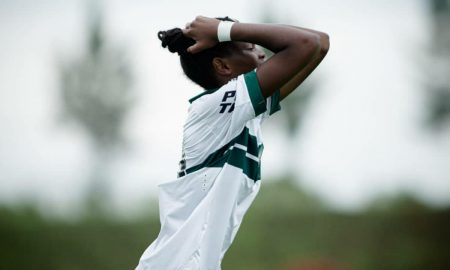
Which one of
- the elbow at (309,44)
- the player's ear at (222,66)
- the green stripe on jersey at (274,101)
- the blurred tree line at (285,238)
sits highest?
the elbow at (309,44)

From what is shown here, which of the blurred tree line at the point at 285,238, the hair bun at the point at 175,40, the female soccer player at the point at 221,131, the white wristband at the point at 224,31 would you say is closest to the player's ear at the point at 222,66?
the female soccer player at the point at 221,131

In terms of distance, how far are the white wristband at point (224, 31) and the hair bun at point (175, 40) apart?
1.06ft

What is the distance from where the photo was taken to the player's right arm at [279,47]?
12.5 feet

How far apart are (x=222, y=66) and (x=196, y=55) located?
183mm

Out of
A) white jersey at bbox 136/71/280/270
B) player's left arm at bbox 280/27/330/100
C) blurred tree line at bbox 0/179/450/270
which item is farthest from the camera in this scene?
blurred tree line at bbox 0/179/450/270

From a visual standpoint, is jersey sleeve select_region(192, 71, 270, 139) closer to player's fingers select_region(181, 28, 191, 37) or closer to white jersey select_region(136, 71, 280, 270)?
white jersey select_region(136, 71, 280, 270)

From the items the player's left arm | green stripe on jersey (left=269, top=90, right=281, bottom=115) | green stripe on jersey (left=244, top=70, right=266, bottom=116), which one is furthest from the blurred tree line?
green stripe on jersey (left=244, top=70, right=266, bottom=116)

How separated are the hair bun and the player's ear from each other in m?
0.16


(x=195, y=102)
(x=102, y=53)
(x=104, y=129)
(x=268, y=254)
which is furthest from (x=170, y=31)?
(x=102, y=53)

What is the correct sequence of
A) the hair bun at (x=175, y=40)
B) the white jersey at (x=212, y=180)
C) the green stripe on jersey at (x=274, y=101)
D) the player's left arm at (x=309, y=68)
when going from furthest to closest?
the player's left arm at (x=309, y=68)
the hair bun at (x=175, y=40)
the green stripe on jersey at (x=274, y=101)
the white jersey at (x=212, y=180)

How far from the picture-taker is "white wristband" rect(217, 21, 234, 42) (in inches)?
154

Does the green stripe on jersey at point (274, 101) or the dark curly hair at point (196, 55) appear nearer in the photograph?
the green stripe on jersey at point (274, 101)

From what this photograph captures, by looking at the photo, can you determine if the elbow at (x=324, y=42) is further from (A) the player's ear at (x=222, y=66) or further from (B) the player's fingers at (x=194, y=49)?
(B) the player's fingers at (x=194, y=49)

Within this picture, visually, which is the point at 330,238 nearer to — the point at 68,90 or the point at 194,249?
the point at 194,249
